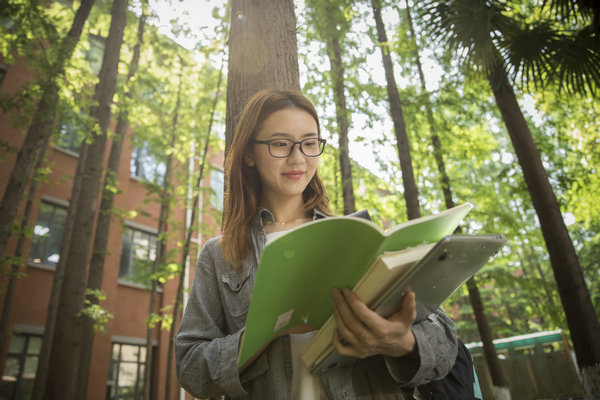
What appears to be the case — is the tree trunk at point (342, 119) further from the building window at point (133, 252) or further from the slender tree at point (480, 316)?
the building window at point (133, 252)

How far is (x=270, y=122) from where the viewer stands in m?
1.72

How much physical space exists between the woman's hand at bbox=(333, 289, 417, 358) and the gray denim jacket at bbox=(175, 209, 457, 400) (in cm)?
15

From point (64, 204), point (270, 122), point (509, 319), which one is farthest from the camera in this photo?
point (509, 319)

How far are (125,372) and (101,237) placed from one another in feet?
15.7

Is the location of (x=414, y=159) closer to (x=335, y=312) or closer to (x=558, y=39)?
(x=558, y=39)

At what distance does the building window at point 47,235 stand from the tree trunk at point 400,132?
9331 mm

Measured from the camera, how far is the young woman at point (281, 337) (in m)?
1.07

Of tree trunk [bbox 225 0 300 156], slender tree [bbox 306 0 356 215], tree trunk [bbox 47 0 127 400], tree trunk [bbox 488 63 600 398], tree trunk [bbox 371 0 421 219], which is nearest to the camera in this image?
tree trunk [bbox 225 0 300 156]

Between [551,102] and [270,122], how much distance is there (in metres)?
10.7

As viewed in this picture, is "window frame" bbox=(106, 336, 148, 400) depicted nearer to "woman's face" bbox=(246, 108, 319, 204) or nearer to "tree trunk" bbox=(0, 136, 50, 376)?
"tree trunk" bbox=(0, 136, 50, 376)

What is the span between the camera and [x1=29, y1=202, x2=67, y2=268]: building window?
10.3m

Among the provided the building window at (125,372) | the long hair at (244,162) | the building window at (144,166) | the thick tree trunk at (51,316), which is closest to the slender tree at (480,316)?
the long hair at (244,162)

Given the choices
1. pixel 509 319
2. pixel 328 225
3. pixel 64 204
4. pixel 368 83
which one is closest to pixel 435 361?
pixel 328 225

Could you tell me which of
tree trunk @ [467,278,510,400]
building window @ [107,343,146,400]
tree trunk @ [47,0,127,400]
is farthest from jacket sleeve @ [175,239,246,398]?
building window @ [107,343,146,400]
